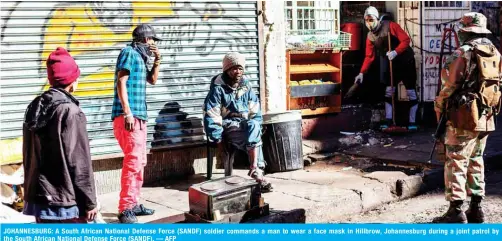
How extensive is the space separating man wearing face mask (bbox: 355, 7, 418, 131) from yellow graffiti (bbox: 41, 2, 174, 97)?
4.37 m

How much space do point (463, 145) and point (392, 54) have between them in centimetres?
444

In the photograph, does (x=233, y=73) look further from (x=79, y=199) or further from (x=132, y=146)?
(x=79, y=199)

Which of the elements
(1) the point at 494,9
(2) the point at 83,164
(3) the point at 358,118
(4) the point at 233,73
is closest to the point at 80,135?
(2) the point at 83,164

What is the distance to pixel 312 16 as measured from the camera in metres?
9.04

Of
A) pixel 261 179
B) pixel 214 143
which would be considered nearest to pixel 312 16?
pixel 214 143

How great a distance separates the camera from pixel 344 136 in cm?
923

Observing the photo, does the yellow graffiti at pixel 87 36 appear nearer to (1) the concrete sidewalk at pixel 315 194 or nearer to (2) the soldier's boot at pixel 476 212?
(1) the concrete sidewalk at pixel 315 194

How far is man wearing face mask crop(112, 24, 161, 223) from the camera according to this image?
5.41 meters

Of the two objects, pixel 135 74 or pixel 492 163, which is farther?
pixel 492 163

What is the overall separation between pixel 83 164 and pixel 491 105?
147 inches

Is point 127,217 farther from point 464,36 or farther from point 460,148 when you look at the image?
point 464,36

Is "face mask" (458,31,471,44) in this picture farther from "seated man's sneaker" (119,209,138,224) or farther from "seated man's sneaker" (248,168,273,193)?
"seated man's sneaker" (119,209,138,224)

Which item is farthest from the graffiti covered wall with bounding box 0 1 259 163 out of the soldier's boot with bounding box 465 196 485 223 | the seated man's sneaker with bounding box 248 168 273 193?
the soldier's boot with bounding box 465 196 485 223

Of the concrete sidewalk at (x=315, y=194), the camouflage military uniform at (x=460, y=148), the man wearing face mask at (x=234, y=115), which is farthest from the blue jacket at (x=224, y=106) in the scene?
the camouflage military uniform at (x=460, y=148)
